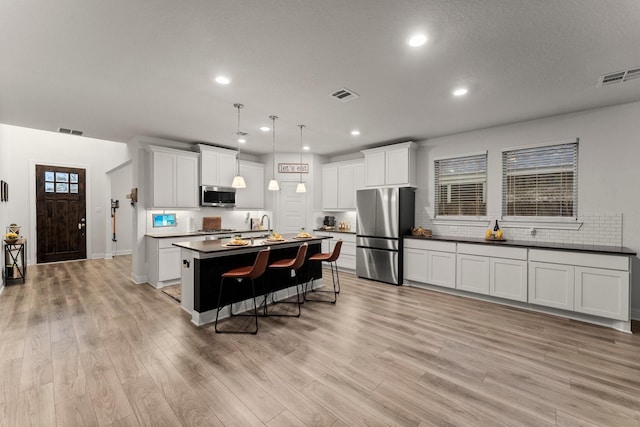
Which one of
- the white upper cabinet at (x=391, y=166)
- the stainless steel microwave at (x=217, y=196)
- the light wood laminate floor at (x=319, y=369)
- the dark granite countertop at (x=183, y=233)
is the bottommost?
the light wood laminate floor at (x=319, y=369)

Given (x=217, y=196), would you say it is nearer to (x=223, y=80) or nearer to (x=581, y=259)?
(x=223, y=80)

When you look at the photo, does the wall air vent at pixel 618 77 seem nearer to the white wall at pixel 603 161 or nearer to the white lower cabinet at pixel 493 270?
the white wall at pixel 603 161

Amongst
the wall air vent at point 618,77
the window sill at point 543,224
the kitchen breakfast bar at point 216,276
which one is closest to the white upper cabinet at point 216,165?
the kitchen breakfast bar at point 216,276

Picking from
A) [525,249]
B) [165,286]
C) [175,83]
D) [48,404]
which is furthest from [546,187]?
[165,286]

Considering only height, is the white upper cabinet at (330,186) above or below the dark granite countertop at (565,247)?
above

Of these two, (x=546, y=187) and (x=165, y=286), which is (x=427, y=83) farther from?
(x=165, y=286)

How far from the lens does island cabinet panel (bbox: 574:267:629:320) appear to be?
10.6 feet

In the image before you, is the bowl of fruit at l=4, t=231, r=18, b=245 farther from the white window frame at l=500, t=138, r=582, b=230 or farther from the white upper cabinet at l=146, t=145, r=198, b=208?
the white window frame at l=500, t=138, r=582, b=230

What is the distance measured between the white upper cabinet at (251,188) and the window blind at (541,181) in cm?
502

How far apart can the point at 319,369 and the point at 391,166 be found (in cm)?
409

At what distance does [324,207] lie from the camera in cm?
685

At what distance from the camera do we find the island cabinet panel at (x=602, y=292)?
3.22 meters

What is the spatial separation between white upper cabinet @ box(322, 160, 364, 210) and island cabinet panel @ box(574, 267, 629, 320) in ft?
12.7

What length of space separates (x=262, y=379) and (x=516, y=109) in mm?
4468
